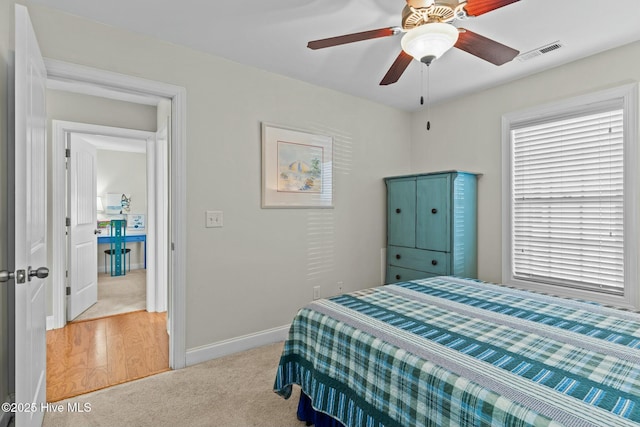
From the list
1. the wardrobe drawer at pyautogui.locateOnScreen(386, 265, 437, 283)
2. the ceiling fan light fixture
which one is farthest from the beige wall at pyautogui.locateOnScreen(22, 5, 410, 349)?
the ceiling fan light fixture

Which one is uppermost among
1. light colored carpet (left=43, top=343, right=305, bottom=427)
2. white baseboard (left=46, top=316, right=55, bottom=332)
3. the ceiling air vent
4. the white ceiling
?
the white ceiling

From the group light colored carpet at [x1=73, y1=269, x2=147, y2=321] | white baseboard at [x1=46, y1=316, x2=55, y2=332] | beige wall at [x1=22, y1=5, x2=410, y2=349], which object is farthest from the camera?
light colored carpet at [x1=73, y1=269, x2=147, y2=321]

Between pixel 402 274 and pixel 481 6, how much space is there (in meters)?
2.70

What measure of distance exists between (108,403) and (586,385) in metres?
2.50

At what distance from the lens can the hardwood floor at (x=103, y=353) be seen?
7.75 ft

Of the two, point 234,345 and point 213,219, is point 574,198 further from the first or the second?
point 234,345

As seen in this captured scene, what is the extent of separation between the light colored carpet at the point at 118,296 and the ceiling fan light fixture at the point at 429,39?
4.12 metres

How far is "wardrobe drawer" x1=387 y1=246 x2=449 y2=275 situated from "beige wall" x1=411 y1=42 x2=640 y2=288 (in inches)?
19.2

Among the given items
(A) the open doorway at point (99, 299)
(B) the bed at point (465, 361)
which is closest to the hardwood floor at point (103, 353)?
(A) the open doorway at point (99, 299)

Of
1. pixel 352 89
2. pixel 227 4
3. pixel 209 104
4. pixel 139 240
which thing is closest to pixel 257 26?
pixel 227 4

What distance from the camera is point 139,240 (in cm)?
643

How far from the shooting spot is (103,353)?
2.82m

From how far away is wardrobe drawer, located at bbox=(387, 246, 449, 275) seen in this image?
3232 mm

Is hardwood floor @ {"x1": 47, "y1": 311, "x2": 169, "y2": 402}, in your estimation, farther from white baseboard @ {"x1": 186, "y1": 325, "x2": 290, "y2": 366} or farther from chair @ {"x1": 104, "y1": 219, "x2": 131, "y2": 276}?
chair @ {"x1": 104, "y1": 219, "x2": 131, "y2": 276}
